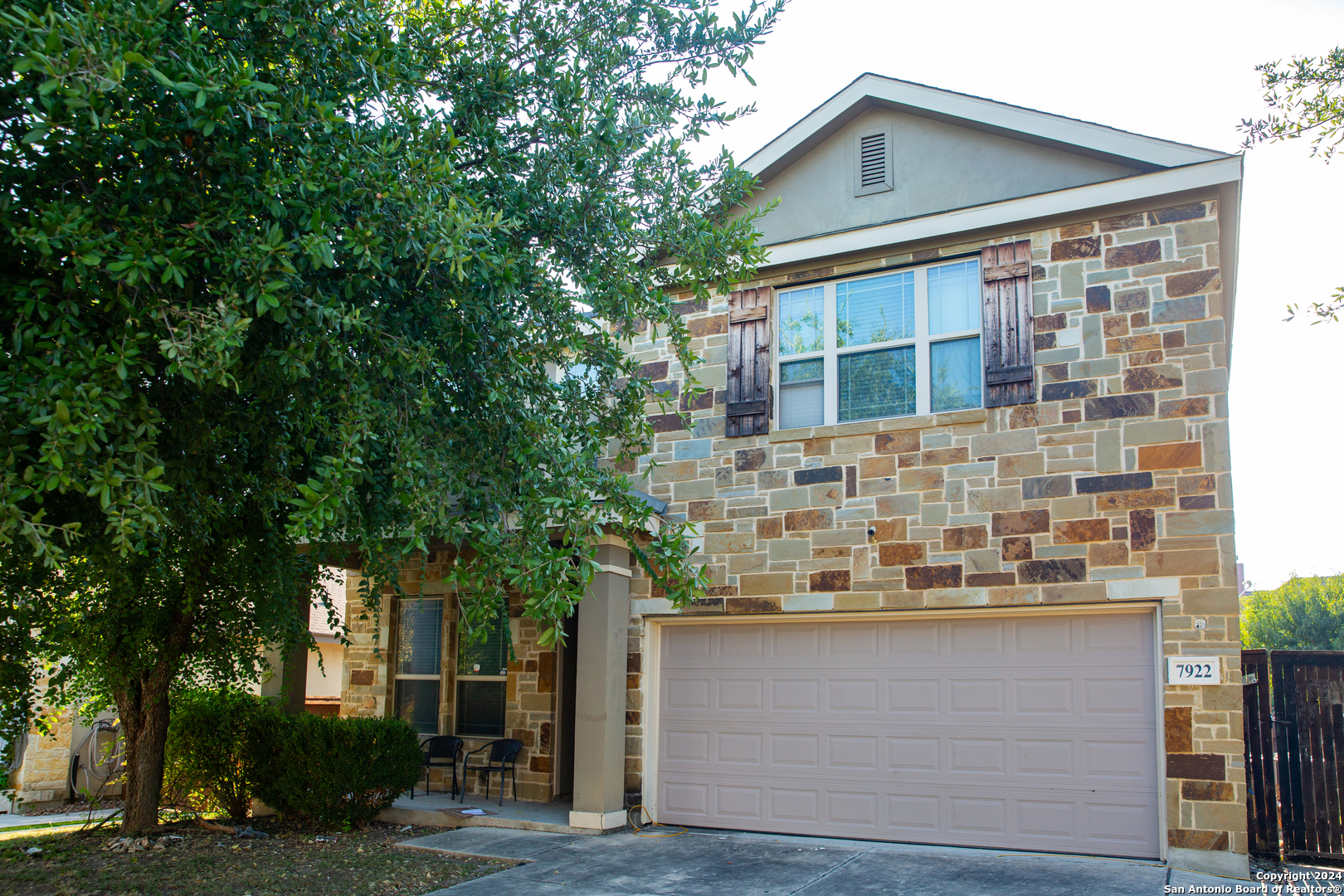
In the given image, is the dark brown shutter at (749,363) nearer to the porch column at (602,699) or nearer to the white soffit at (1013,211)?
the white soffit at (1013,211)

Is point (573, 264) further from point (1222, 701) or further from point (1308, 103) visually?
point (1222, 701)

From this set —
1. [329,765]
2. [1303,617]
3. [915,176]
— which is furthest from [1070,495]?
[1303,617]

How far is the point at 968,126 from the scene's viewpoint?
964 centimetres

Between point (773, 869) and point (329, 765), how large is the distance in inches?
182

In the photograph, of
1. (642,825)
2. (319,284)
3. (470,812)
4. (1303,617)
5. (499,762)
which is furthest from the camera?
(1303,617)

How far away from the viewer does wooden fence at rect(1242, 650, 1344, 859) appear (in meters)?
8.30

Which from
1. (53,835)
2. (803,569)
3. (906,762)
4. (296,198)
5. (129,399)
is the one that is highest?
(296,198)

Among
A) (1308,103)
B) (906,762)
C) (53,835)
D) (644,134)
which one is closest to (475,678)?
(53,835)

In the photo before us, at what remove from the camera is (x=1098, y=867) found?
7574 mm

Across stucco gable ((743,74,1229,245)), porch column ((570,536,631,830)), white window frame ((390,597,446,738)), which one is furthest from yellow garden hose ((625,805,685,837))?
stucco gable ((743,74,1229,245))

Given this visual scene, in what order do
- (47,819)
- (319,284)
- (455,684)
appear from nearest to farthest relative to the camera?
(319,284) < (47,819) < (455,684)

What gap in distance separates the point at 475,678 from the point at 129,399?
774 centimetres

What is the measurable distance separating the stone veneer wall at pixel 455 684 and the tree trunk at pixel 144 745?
2.37 m

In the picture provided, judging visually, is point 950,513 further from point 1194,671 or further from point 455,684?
point 455,684
